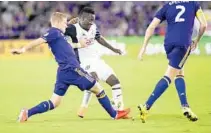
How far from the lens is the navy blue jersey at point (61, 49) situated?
10.1 metres

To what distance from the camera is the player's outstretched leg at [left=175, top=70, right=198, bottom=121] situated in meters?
10.3

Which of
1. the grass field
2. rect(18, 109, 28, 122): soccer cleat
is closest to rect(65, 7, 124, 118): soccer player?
the grass field

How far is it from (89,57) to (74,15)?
18575mm

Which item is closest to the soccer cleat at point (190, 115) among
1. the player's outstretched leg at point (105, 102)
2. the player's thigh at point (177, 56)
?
the player's thigh at point (177, 56)

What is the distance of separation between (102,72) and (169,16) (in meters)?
1.58

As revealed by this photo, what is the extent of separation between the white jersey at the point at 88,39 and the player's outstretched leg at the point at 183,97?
5.38 feet

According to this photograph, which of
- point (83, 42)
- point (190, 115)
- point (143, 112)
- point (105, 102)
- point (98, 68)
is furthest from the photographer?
point (98, 68)

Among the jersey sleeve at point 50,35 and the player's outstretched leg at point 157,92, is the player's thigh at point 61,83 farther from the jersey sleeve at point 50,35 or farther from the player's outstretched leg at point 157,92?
the player's outstretched leg at point 157,92

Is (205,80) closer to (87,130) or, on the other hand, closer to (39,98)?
(39,98)

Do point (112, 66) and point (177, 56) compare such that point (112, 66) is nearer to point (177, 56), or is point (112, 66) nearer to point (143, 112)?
point (177, 56)

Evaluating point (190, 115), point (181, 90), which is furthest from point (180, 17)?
point (190, 115)

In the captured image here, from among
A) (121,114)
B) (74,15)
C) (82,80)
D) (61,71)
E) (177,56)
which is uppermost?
(177,56)

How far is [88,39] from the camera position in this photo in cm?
1109

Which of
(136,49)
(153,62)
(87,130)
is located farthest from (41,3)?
(87,130)
